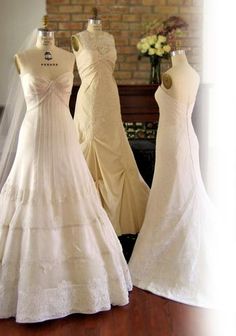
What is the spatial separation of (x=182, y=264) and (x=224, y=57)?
1362 mm

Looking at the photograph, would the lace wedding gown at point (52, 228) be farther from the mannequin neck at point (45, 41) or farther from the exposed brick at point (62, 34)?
the exposed brick at point (62, 34)

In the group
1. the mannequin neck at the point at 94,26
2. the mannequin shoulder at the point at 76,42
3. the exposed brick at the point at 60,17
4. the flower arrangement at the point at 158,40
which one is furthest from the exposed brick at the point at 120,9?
the mannequin shoulder at the point at 76,42

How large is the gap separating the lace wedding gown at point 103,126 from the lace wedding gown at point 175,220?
24 centimetres

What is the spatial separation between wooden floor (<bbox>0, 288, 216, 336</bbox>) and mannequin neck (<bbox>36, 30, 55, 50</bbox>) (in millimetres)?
1267

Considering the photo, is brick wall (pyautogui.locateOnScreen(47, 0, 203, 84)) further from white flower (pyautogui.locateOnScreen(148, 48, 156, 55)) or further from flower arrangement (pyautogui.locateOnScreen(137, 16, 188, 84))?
white flower (pyautogui.locateOnScreen(148, 48, 156, 55))

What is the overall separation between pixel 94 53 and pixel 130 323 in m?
1.50

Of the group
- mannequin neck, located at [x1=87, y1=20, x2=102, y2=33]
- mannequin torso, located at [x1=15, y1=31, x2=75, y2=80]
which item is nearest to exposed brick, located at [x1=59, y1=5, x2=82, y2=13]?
mannequin neck, located at [x1=87, y1=20, x2=102, y2=33]

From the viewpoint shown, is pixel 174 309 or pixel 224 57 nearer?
pixel 224 57

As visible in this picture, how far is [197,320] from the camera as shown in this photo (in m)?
1.76

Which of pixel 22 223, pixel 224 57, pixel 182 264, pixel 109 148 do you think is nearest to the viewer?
pixel 224 57

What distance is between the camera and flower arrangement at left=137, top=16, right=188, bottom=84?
2.94 meters

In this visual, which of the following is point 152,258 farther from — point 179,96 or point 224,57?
point 224,57

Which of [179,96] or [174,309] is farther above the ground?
[179,96]

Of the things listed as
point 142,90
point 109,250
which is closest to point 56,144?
point 109,250
